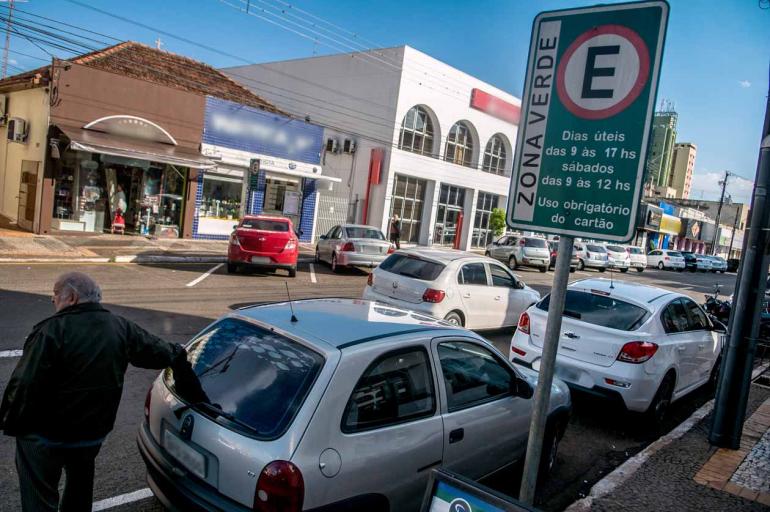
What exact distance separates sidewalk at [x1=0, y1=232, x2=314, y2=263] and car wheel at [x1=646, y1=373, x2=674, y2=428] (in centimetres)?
1293

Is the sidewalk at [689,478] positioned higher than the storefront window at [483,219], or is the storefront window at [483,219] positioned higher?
the storefront window at [483,219]

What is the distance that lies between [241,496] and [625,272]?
115 feet

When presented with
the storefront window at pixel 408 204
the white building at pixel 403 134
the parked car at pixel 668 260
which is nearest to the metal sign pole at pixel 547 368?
the white building at pixel 403 134

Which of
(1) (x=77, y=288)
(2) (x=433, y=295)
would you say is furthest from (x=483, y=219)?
(1) (x=77, y=288)

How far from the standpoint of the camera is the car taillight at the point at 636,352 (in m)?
6.16

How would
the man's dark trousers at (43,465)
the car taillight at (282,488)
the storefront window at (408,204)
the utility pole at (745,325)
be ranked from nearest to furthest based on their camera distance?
the car taillight at (282,488) → the man's dark trousers at (43,465) → the utility pole at (745,325) → the storefront window at (408,204)

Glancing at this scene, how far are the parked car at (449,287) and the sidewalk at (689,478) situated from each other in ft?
→ 12.6

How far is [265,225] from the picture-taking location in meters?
14.5

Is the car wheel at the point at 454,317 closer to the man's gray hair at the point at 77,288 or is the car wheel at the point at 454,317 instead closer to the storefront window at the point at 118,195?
the man's gray hair at the point at 77,288

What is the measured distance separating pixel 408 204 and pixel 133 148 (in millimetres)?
16275

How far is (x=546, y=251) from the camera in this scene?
25.9m

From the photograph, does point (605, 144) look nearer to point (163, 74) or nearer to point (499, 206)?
point (163, 74)

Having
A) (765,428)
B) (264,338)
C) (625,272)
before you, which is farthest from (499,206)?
(264,338)

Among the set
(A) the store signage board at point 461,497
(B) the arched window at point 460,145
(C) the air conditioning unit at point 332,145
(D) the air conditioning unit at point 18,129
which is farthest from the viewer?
(B) the arched window at point 460,145
